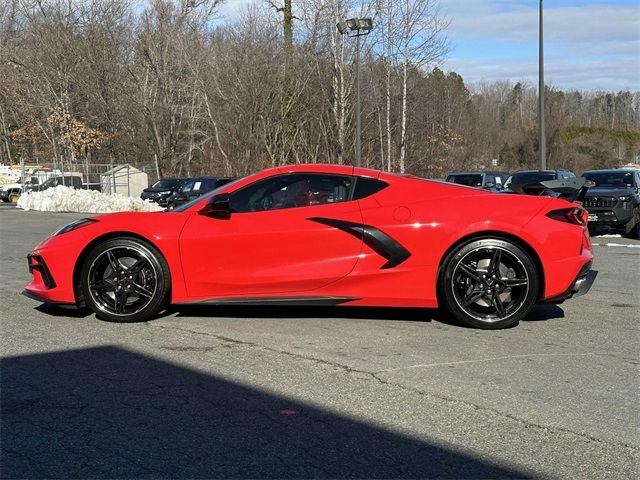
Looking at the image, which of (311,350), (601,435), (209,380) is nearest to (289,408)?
(209,380)

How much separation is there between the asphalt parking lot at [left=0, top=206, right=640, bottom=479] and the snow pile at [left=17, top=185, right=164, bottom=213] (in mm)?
24122

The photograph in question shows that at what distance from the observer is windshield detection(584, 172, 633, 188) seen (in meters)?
17.0

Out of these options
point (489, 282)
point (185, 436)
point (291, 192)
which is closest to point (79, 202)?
point (291, 192)

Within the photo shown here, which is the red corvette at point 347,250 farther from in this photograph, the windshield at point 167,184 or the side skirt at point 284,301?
the windshield at point 167,184

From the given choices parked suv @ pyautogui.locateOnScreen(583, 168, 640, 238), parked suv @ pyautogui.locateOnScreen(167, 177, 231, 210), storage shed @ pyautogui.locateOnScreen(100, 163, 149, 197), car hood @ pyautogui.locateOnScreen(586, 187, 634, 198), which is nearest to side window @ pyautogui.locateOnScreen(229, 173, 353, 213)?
parked suv @ pyautogui.locateOnScreen(583, 168, 640, 238)

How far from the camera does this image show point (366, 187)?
6219 mm

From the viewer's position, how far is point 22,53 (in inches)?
1989

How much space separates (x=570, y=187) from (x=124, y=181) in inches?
1451

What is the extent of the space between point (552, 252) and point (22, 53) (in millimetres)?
52501

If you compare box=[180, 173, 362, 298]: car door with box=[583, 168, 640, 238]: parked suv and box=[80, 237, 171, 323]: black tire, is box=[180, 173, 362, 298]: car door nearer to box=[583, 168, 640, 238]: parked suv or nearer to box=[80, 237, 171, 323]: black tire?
box=[80, 237, 171, 323]: black tire

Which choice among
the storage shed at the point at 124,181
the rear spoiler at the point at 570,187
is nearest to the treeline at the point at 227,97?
the storage shed at the point at 124,181

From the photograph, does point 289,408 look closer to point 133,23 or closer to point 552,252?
point 552,252

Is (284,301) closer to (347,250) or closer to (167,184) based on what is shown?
(347,250)

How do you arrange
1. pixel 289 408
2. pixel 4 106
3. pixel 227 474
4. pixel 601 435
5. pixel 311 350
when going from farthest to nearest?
pixel 4 106 < pixel 311 350 < pixel 289 408 < pixel 601 435 < pixel 227 474
